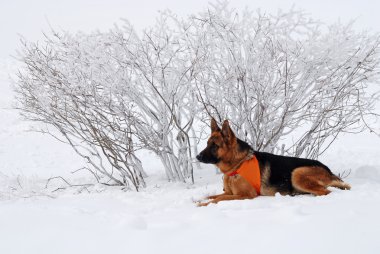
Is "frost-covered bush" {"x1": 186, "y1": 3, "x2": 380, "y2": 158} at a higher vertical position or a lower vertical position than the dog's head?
higher

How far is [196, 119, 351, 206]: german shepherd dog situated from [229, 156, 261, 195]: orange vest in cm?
1

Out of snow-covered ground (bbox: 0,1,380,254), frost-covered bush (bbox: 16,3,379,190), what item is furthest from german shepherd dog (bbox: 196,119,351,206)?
frost-covered bush (bbox: 16,3,379,190)

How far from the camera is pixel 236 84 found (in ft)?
22.7

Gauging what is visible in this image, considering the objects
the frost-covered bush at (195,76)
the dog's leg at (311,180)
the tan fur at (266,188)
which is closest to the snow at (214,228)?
the dog's leg at (311,180)

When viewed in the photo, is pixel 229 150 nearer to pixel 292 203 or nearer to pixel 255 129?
pixel 292 203

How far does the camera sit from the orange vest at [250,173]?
15.4 ft

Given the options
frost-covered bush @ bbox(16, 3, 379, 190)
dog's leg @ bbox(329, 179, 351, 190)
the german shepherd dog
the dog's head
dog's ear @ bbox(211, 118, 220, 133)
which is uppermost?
frost-covered bush @ bbox(16, 3, 379, 190)

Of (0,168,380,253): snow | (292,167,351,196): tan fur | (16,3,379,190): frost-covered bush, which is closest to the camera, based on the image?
(0,168,380,253): snow

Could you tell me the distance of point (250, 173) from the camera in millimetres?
4703

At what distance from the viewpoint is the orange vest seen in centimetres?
470

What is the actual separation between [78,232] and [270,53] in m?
4.60

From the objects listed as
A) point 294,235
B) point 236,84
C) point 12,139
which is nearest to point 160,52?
point 236,84

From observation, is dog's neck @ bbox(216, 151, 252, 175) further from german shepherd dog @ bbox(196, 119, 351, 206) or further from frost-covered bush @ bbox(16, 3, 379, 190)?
frost-covered bush @ bbox(16, 3, 379, 190)

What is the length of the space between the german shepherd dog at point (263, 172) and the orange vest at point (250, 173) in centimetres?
1
